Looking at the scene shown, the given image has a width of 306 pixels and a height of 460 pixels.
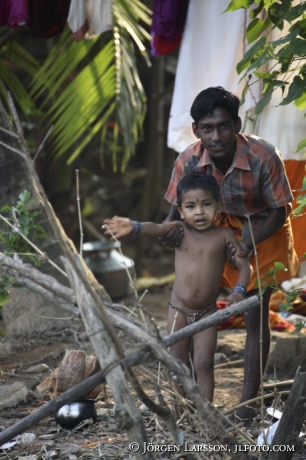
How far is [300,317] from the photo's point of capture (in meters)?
5.55

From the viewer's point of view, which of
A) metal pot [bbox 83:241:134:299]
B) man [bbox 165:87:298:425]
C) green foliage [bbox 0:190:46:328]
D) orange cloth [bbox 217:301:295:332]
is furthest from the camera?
metal pot [bbox 83:241:134:299]

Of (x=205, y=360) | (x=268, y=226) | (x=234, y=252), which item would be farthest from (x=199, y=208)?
(x=205, y=360)

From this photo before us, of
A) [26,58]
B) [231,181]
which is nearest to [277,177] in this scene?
[231,181]

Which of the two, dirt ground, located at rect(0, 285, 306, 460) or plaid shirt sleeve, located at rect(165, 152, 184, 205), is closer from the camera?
dirt ground, located at rect(0, 285, 306, 460)

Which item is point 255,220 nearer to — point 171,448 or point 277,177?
point 277,177

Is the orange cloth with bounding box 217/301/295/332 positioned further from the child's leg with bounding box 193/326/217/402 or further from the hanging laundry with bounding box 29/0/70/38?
the hanging laundry with bounding box 29/0/70/38

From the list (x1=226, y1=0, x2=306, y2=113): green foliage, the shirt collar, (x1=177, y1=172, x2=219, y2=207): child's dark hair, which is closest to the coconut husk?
(x1=177, y1=172, x2=219, y2=207): child's dark hair

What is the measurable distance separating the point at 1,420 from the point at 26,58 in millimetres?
3688

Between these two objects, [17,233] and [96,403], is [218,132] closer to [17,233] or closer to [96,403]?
[17,233]

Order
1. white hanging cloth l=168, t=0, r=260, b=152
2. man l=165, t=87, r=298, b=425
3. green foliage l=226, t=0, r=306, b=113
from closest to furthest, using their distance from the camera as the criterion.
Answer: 1. green foliage l=226, t=0, r=306, b=113
2. man l=165, t=87, r=298, b=425
3. white hanging cloth l=168, t=0, r=260, b=152

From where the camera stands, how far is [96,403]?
3670mm

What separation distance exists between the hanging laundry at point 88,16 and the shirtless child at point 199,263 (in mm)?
2038

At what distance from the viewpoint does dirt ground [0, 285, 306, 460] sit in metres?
2.93

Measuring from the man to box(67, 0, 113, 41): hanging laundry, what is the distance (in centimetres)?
176
